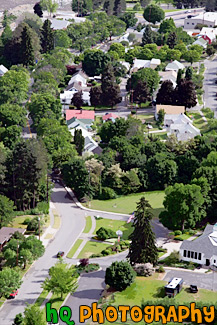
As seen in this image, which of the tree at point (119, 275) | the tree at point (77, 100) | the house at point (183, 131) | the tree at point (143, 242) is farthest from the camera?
the tree at point (77, 100)

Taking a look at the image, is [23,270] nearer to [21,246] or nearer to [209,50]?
[21,246]

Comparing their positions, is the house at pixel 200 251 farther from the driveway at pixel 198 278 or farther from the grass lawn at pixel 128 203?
the grass lawn at pixel 128 203

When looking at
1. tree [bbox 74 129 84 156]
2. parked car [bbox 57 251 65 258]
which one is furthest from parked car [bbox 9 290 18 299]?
tree [bbox 74 129 84 156]

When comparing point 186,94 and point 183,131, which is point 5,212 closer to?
point 183,131

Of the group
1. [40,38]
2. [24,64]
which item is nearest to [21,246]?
[24,64]

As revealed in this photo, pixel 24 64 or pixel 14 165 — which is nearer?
pixel 14 165

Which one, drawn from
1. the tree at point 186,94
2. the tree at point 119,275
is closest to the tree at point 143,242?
the tree at point 119,275

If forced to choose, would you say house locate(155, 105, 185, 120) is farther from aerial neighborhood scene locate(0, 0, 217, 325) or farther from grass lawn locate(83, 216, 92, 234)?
grass lawn locate(83, 216, 92, 234)
